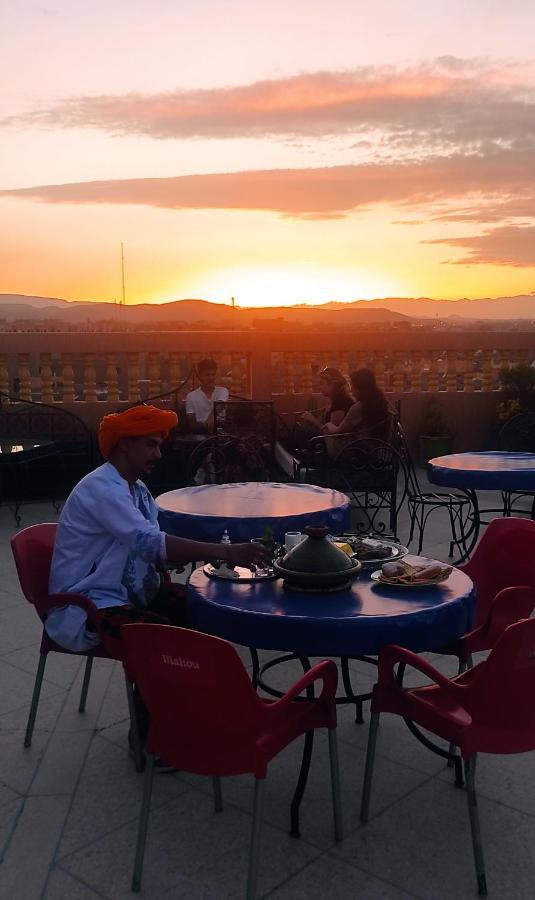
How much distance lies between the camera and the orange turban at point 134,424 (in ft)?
11.3

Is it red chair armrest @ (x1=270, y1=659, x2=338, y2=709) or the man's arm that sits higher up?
the man's arm

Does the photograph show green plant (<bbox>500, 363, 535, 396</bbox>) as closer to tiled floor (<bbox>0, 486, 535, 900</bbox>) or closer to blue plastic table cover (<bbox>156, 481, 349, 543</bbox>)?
blue plastic table cover (<bbox>156, 481, 349, 543</bbox>)

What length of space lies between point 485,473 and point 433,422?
18.0 feet

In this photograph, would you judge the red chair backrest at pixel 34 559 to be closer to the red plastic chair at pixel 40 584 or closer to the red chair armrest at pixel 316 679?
the red plastic chair at pixel 40 584

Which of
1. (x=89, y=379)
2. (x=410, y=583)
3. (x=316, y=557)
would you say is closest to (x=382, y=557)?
(x=410, y=583)

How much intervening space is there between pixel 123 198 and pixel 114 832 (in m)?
21.2

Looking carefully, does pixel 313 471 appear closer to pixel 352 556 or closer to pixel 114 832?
pixel 352 556

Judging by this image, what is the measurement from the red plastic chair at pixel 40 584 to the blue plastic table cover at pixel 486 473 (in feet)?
11.3

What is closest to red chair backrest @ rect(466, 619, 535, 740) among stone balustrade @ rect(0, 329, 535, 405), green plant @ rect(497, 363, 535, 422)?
stone balustrade @ rect(0, 329, 535, 405)

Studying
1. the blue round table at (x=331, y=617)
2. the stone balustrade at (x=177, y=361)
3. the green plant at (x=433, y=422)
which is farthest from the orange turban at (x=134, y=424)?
the green plant at (x=433, y=422)

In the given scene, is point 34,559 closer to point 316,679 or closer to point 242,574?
point 242,574

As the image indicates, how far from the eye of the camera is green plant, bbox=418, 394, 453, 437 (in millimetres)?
11547

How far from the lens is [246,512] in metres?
4.57

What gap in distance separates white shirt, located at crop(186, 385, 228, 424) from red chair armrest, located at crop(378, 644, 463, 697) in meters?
6.54
